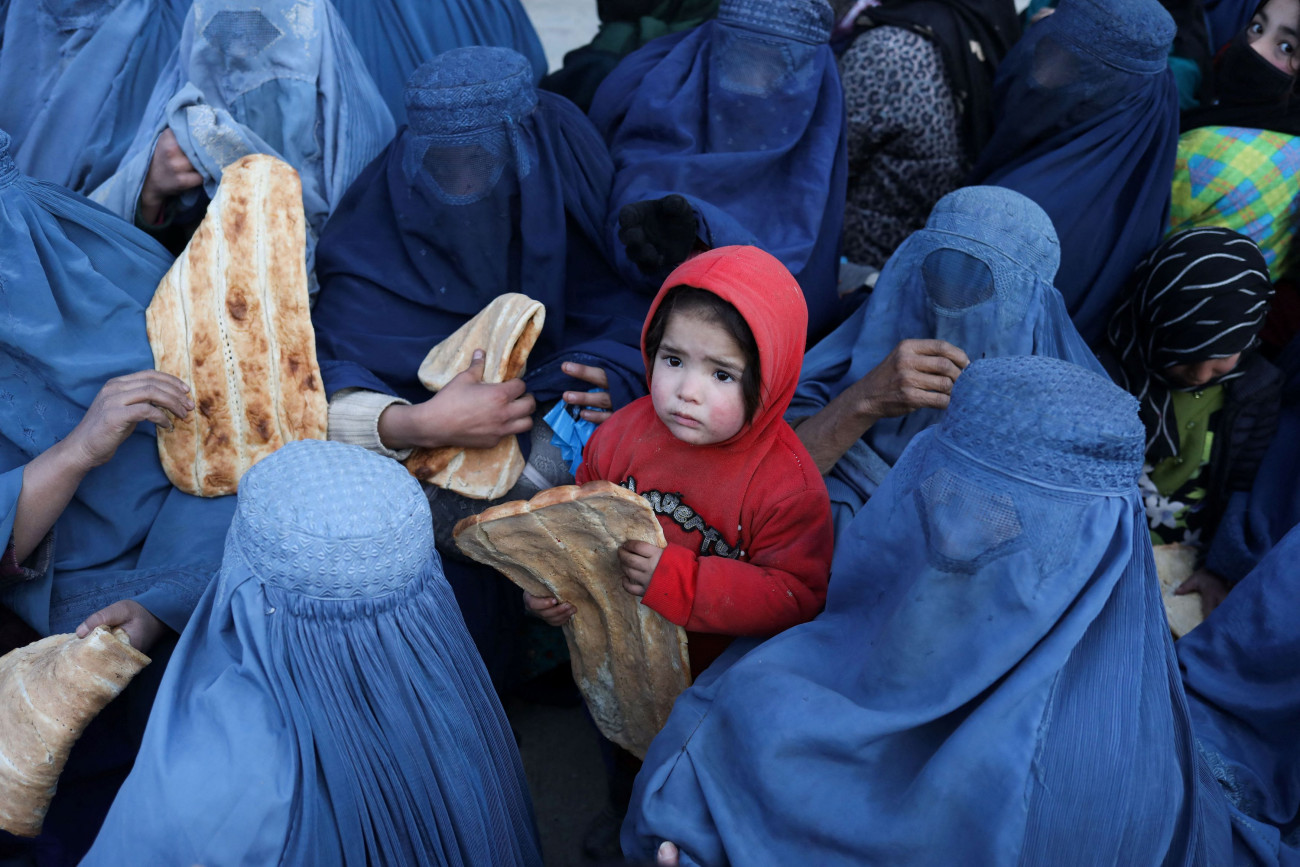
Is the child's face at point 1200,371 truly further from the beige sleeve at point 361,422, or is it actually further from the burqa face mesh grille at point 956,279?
the beige sleeve at point 361,422

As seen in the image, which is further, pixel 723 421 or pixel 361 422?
pixel 361 422

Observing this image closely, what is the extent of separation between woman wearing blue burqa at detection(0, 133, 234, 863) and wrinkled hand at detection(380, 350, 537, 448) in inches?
17.0

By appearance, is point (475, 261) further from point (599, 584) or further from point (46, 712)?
point (46, 712)

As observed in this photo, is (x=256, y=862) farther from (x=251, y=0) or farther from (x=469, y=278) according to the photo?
Answer: (x=251, y=0)

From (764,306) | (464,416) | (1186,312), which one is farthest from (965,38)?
(464,416)

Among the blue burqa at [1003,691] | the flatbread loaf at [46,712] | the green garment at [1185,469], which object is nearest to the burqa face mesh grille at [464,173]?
the flatbread loaf at [46,712]

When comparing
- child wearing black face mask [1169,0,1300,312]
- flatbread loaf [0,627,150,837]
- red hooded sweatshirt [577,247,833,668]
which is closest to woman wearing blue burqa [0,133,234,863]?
flatbread loaf [0,627,150,837]

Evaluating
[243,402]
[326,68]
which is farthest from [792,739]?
[326,68]

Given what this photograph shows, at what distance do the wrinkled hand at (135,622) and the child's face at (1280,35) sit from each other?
3.21 metres

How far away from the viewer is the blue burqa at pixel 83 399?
1.96 meters

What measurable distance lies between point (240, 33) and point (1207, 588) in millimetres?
2862

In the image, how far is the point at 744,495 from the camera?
179cm

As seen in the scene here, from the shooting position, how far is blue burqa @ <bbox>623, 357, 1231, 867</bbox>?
1273 millimetres

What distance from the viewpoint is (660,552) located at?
5.46 feet
